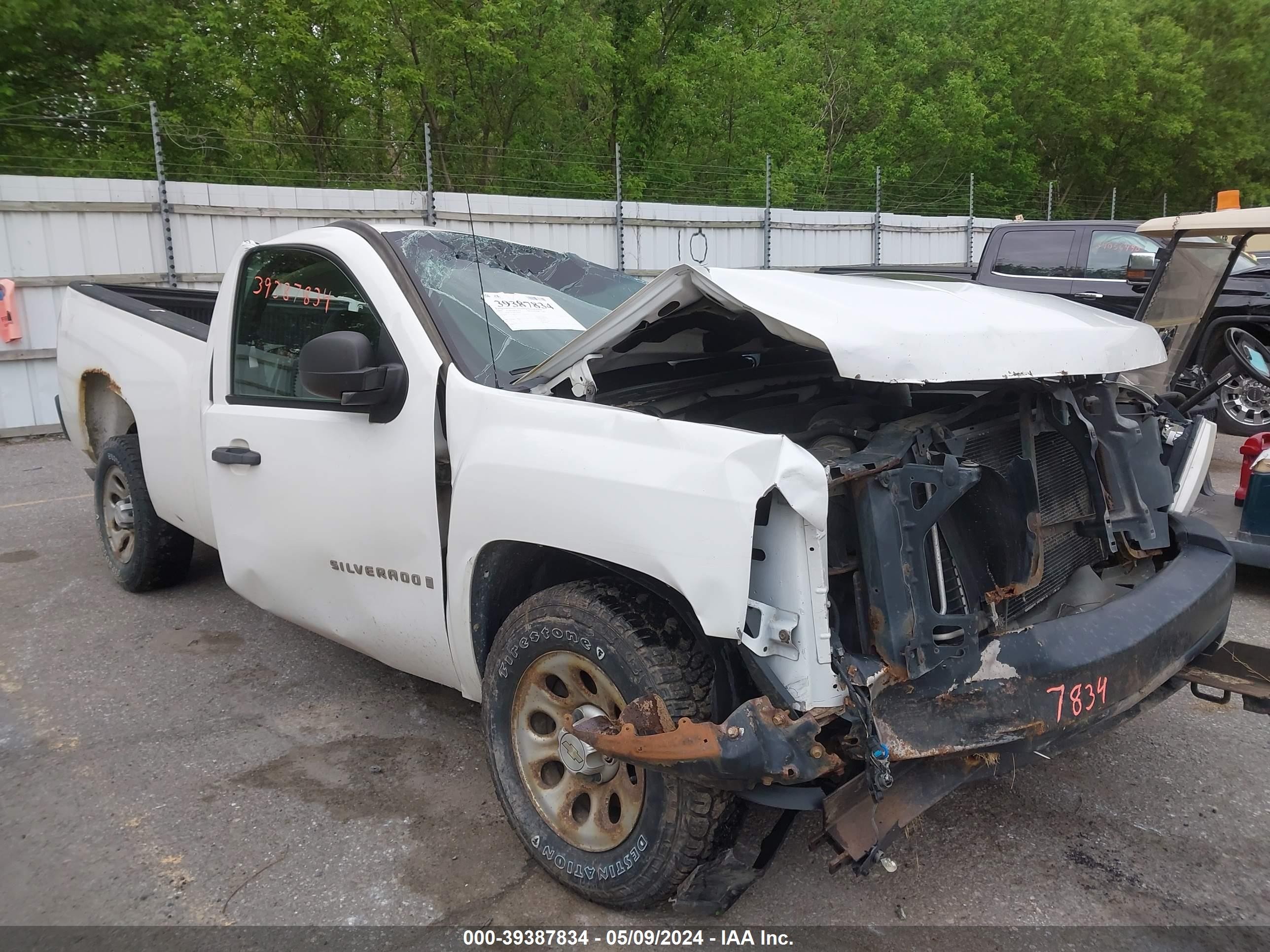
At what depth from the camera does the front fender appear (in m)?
2.20

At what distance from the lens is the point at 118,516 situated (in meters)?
5.30

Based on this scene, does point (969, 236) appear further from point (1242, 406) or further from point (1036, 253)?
point (1242, 406)

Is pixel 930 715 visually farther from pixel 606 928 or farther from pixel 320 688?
pixel 320 688

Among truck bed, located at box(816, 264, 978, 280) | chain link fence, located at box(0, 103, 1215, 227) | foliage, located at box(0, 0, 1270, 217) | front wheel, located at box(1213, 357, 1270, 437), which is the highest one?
foliage, located at box(0, 0, 1270, 217)

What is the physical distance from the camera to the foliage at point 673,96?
54.3 ft

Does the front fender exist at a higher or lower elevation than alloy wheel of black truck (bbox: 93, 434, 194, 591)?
higher

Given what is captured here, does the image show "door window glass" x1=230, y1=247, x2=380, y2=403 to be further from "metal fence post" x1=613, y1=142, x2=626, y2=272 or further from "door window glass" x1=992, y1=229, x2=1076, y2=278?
"metal fence post" x1=613, y1=142, x2=626, y2=272

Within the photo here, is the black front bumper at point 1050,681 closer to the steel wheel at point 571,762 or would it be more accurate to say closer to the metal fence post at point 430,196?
the steel wheel at point 571,762

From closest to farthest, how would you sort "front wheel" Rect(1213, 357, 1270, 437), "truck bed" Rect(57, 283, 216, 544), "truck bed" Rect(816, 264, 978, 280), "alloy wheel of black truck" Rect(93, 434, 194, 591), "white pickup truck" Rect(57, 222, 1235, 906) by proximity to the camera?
"white pickup truck" Rect(57, 222, 1235, 906) < "truck bed" Rect(57, 283, 216, 544) < "alloy wheel of black truck" Rect(93, 434, 194, 591) < "truck bed" Rect(816, 264, 978, 280) < "front wheel" Rect(1213, 357, 1270, 437)

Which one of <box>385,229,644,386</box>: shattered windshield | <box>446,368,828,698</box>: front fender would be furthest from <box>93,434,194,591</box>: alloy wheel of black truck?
<box>446,368,828,698</box>: front fender

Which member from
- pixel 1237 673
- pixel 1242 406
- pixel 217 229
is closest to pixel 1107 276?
pixel 1242 406

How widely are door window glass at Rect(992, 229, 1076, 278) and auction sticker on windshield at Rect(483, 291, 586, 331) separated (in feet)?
25.9

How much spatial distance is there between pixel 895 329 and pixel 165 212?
10.7 meters

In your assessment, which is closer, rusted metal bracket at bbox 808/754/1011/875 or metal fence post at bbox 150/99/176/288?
rusted metal bracket at bbox 808/754/1011/875
